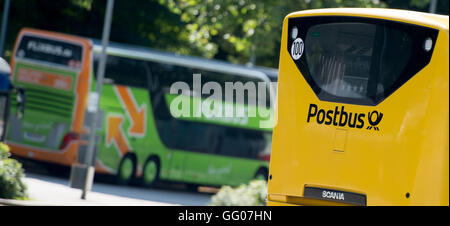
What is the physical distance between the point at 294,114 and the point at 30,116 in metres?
14.9

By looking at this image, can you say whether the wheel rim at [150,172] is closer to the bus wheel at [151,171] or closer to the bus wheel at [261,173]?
the bus wheel at [151,171]

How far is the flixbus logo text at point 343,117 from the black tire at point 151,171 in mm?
14797

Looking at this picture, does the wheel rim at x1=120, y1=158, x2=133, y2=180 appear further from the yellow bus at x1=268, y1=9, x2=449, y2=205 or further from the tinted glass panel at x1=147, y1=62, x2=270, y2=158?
the yellow bus at x1=268, y1=9, x2=449, y2=205

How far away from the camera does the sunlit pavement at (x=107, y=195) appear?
1975cm

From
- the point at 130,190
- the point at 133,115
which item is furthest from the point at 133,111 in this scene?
the point at 130,190

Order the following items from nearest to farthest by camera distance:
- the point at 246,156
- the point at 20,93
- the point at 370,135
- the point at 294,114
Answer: the point at 370,135, the point at 294,114, the point at 20,93, the point at 246,156

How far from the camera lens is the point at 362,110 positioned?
1162cm

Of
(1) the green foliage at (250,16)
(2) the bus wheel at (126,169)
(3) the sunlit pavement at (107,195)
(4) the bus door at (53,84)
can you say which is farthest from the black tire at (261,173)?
(4) the bus door at (53,84)

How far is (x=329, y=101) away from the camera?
1191cm

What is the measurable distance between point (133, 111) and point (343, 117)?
48.3 feet

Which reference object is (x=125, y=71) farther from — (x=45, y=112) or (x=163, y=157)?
(x=163, y=157)

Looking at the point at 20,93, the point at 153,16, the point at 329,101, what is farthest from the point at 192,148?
the point at 329,101

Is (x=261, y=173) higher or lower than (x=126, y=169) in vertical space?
higher
